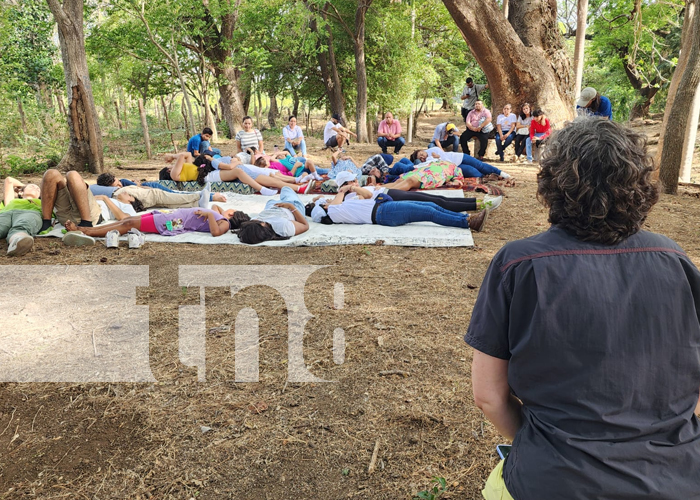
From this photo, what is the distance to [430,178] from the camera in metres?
7.93

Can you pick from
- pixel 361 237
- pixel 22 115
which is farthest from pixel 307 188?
pixel 22 115

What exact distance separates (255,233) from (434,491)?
418cm

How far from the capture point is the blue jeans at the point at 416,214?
6031 millimetres

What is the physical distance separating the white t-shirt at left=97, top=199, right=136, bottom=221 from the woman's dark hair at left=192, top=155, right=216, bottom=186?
6.96 ft

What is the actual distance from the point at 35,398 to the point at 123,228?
365 centimetres

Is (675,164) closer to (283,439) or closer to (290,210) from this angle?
(290,210)

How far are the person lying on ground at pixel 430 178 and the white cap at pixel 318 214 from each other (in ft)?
5.17

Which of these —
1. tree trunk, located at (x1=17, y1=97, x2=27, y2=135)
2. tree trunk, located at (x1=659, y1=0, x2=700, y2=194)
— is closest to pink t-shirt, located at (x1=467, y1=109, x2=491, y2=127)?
tree trunk, located at (x1=659, y1=0, x2=700, y2=194)

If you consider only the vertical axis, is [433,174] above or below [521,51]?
below

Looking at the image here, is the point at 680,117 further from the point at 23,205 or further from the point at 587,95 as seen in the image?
the point at 23,205

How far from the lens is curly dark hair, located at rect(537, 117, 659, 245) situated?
1.15 m

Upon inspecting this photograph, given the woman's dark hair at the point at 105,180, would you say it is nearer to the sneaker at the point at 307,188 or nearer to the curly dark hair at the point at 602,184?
the sneaker at the point at 307,188

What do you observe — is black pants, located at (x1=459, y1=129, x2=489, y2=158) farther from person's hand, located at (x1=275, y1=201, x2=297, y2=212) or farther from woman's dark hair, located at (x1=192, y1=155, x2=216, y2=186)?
person's hand, located at (x1=275, y1=201, x2=297, y2=212)

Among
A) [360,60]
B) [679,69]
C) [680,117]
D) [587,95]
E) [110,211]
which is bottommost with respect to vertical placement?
[110,211]
